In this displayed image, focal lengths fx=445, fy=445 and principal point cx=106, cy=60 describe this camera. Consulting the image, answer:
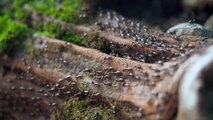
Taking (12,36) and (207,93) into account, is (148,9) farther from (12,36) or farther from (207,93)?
(207,93)

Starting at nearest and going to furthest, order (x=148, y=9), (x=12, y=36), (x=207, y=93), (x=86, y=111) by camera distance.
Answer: (x=207, y=93) → (x=86, y=111) → (x=12, y=36) → (x=148, y=9)

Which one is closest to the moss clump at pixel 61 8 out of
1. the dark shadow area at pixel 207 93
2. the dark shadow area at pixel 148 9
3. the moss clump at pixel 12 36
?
the moss clump at pixel 12 36

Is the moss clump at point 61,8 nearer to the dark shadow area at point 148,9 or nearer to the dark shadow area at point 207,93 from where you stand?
the dark shadow area at point 148,9

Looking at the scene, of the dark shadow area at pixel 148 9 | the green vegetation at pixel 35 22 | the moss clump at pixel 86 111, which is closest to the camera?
the moss clump at pixel 86 111

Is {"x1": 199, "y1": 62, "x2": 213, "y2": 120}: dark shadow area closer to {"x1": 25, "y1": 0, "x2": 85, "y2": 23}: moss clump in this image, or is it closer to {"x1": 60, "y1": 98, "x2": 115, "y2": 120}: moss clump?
{"x1": 60, "y1": 98, "x2": 115, "y2": 120}: moss clump

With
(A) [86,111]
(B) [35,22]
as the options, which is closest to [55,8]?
(B) [35,22]

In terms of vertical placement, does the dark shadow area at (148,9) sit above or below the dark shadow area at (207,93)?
above
